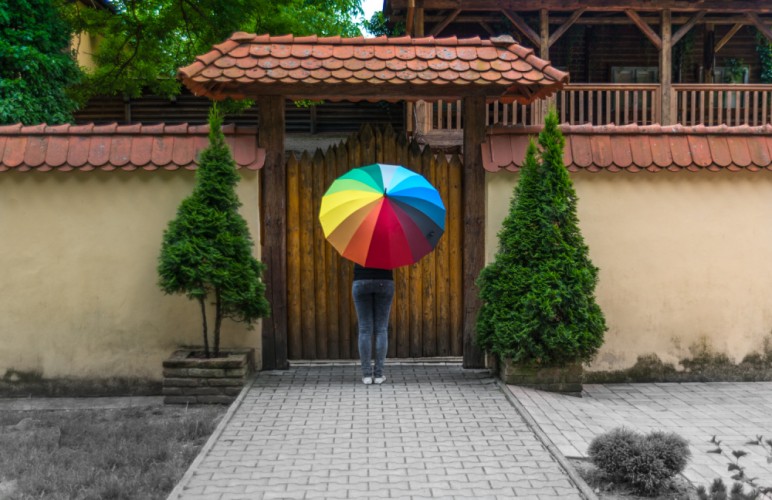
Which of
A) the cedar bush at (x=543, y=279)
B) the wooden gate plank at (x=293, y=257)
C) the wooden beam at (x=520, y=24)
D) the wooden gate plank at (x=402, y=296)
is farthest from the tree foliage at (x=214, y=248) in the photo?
the wooden beam at (x=520, y=24)

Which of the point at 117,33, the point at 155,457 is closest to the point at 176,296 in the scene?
the point at 155,457

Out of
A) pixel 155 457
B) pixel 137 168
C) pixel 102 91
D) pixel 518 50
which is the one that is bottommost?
pixel 155 457

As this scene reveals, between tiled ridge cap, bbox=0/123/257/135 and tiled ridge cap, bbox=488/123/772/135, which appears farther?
tiled ridge cap, bbox=488/123/772/135

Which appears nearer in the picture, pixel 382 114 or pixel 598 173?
pixel 598 173

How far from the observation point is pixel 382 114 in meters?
18.6

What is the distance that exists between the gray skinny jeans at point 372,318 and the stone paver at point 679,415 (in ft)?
3.93

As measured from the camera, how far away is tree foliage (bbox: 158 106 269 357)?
6832mm

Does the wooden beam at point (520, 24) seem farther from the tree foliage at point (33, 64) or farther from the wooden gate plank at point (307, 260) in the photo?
the wooden gate plank at point (307, 260)

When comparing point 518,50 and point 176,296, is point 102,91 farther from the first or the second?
point 518,50

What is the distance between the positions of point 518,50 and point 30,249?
15.9ft

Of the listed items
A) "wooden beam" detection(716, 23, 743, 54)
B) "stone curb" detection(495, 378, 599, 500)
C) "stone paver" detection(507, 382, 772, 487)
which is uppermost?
"wooden beam" detection(716, 23, 743, 54)

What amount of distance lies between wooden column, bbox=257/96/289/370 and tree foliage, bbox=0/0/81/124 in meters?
Result: 4.32

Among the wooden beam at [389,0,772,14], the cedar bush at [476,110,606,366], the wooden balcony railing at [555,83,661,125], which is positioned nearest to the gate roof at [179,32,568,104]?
the cedar bush at [476,110,606,366]

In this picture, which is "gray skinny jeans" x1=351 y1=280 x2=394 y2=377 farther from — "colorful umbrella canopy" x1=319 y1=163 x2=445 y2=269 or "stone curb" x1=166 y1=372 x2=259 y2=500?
"stone curb" x1=166 y1=372 x2=259 y2=500
